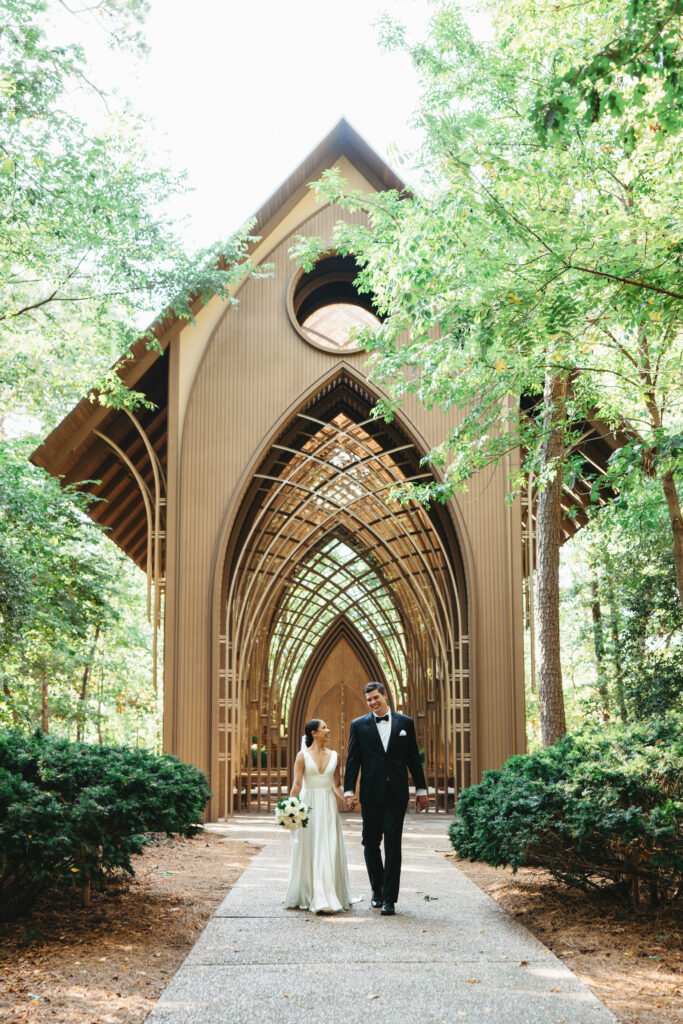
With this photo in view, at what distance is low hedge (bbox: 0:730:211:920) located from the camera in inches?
205

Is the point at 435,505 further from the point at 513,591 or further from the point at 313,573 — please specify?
the point at 313,573

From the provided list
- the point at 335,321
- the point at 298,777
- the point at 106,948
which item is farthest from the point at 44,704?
the point at 106,948

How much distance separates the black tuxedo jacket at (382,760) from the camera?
6.33 meters

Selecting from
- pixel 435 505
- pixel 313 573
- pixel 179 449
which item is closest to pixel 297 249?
pixel 179 449

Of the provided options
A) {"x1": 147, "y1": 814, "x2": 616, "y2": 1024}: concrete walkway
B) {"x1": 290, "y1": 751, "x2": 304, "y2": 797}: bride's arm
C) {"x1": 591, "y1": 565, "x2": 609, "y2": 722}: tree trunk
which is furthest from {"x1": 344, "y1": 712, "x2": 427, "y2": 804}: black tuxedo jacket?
{"x1": 591, "y1": 565, "x2": 609, "y2": 722}: tree trunk

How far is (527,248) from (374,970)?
4966mm

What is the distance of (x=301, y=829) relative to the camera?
21.3ft

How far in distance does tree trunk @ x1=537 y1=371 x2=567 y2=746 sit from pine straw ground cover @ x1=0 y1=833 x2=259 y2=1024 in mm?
3635

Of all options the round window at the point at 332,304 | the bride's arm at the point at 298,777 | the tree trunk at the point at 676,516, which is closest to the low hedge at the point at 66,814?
the bride's arm at the point at 298,777

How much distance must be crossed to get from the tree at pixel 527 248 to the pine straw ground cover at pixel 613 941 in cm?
301

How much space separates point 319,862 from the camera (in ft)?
20.7

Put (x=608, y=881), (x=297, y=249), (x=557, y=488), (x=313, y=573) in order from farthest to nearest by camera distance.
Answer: (x=313, y=573)
(x=297, y=249)
(x=557, y=488)
(x=608, y=881)

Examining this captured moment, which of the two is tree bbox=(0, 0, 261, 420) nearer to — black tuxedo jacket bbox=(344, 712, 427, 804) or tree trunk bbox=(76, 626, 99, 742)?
black tuxedo jacket bbox=(344, 712, 427, 804)

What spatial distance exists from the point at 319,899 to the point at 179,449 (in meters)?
7.67
